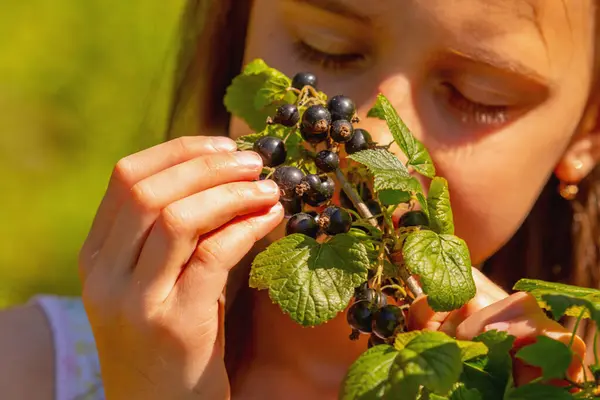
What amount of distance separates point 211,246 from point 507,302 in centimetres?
28

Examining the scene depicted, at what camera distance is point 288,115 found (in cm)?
68

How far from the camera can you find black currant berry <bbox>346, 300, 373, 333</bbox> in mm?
631

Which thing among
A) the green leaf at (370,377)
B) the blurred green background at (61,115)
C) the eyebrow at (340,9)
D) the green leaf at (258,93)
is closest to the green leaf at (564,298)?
the green leaf at (370,377)

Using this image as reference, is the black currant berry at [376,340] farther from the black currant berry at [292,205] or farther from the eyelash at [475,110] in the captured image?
the eyelash at [475,110]

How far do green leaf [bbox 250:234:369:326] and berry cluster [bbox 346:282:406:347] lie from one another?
42mm

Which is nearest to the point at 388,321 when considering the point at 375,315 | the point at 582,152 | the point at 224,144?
the point at 375,315

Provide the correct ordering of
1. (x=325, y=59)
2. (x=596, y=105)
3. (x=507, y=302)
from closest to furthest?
(x=507, y=302), (x=325, y=59), (x=596, y=105)

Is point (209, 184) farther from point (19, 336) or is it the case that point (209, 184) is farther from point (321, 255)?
point (19, 336)

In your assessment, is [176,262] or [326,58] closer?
[176,262]

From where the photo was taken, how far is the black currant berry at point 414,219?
656mm

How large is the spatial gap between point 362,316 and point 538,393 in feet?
0.59

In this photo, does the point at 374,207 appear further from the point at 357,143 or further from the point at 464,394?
the point at 464,394

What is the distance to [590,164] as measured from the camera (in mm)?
1149

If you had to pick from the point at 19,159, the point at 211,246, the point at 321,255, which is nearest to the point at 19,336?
the point at 211,246
